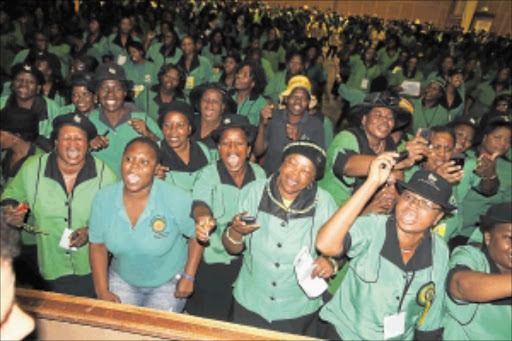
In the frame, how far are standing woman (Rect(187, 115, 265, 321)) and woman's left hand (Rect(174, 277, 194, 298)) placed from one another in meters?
0.26

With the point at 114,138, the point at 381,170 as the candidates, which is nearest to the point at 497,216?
the point at 381,170

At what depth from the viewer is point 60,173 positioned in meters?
2.80

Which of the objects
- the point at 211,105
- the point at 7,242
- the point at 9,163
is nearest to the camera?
the point at 7,242

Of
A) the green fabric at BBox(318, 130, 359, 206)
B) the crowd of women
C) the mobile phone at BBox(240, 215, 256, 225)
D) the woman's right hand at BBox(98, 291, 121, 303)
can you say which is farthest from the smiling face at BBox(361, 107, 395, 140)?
the woman's right hand at BBox(98, 291, 121, 303)

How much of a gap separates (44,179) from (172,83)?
8.32ft

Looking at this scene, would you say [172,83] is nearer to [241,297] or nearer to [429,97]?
[241,297]

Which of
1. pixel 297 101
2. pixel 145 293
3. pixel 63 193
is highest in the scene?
pixel 297 101

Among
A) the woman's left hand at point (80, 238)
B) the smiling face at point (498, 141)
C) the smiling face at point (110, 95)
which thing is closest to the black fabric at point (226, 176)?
the woman's left hand at point (80, 238)

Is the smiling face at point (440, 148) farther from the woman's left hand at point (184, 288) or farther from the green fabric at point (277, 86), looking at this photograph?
the green fabric at point (277, 86)

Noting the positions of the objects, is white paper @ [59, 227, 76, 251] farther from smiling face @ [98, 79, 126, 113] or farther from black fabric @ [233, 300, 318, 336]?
smiling face @ [98, 79, 126, 113]

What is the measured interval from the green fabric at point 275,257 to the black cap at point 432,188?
1.83 ft

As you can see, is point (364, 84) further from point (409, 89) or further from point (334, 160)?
point (334, 160)

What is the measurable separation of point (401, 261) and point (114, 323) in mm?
1547

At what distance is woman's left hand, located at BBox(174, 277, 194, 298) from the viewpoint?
287 cm
